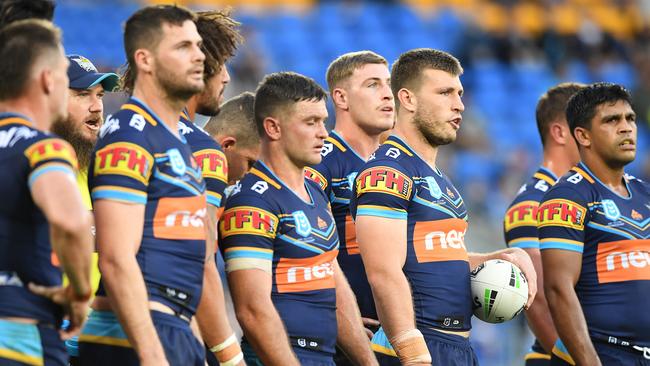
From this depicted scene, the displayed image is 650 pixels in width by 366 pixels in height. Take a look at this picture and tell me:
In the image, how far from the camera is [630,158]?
8.24m

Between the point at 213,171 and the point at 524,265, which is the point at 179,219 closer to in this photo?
the point at 213,171

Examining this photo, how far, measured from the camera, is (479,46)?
21031mm

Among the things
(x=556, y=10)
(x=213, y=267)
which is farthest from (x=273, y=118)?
(x=556, y=10)

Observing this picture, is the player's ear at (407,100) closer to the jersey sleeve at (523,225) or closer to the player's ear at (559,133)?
the jersey sleeve at (523,225)

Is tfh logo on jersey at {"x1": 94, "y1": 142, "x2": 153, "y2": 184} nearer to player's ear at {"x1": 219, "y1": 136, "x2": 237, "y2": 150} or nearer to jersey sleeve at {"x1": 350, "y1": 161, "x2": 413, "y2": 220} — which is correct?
jersey sleeve at {"x1": 350, "y1": 161, "x2": 413, "y2": 220}

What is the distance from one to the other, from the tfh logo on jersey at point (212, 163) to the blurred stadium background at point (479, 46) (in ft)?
36.0

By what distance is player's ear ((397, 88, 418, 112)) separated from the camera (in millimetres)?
7711

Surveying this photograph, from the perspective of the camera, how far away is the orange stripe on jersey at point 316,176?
7.92m

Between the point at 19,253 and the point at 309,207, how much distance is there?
86.6 inches

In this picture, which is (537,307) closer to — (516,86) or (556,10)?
(516,86)

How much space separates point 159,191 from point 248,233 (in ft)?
3.31

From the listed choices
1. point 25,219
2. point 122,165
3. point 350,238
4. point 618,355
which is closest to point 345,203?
point 350,238

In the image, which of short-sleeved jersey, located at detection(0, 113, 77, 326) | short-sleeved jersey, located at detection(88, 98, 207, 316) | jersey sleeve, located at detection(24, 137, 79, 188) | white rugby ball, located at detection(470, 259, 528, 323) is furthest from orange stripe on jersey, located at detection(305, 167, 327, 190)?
jersey sleeve, located at detection(24, 137, 79, 188)

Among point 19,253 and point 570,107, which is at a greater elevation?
point 570,107
